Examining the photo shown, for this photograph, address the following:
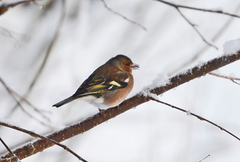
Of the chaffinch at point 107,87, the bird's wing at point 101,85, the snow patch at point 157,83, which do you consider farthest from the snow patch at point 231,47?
the bird's wing at point 101,85

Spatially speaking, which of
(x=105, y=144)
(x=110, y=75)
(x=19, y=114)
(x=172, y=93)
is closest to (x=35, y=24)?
(x=19, y=114)

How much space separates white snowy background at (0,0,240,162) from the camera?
4504mm

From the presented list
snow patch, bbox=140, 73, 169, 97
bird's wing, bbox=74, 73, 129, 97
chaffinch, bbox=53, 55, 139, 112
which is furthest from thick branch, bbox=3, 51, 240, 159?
bird's wing, bbox=74, 73, 129, 97

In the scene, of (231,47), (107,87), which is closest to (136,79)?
(107,87)

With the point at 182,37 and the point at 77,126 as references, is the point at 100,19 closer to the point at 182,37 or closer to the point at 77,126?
the point at 182,37

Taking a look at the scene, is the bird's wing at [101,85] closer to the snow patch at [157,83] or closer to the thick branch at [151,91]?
the thick branch at [151,91]

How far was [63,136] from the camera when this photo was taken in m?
2.49

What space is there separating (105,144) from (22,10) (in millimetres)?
4074

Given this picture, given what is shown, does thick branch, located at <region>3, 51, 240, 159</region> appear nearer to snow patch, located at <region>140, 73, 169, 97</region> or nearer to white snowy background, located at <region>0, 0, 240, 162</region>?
snow patch, located at <region>140, 73, 169, 97</region>

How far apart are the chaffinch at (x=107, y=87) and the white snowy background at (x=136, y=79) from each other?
27.6 inches

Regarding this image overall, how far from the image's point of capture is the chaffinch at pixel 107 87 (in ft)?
10.5

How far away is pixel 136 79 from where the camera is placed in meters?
6.29

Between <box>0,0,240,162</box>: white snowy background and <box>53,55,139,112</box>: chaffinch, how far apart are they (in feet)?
2.30

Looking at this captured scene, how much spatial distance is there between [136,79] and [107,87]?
2.88 meters
